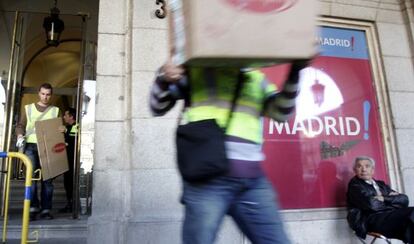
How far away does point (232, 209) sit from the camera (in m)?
2.03

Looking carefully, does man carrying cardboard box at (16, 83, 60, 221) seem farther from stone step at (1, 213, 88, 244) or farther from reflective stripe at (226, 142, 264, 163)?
reflective stripe at (226, 142, 264, 163)

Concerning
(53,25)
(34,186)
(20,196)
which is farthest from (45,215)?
(53,25)

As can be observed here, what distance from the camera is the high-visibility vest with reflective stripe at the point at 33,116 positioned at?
20.0 feet

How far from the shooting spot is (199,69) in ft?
6.63

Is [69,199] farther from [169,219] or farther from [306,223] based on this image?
[306,223]

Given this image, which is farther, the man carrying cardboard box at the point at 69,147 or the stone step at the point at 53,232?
the man carrying cardboard box at the point at 69,147

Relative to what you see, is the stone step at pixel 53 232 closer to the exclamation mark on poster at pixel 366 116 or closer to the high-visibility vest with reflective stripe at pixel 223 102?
the high-visibility vest with reflective stripe at pixel 223 102

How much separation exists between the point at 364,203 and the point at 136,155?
2.63m

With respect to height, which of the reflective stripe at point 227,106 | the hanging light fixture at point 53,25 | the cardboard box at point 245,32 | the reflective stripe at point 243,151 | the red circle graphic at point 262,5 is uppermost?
the hanging light fixture at point 53,25

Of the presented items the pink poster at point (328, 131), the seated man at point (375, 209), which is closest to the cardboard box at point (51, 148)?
the pink poster at point (328, 131)

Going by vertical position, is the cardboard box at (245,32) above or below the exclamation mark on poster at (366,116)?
below

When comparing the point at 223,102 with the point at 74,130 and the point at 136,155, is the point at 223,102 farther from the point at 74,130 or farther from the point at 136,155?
the point at 74,130

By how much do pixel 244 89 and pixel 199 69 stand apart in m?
0.24

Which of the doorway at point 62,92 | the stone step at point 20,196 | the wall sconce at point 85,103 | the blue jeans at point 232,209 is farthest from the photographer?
the stone step at point 20,196
